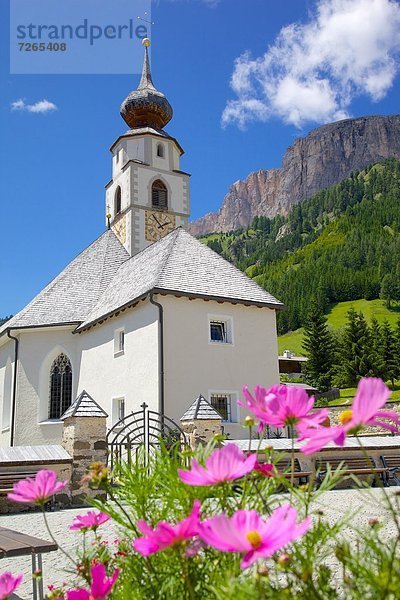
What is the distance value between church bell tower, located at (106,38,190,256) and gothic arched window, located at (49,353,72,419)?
765cm

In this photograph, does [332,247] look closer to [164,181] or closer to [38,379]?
[164,181]

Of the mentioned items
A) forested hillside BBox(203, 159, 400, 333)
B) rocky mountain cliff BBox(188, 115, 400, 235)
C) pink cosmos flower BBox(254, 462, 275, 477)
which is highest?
rocky mountain cliff BBox(188, 115, 400, 235)

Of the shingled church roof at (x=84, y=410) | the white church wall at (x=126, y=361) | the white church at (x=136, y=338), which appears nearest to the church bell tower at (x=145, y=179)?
the white church at (x=136, y=338)

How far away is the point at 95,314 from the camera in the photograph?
69.8ft

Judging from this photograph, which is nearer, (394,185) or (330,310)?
(330,310)

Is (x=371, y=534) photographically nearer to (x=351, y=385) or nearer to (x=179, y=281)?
(x=179, y=281)

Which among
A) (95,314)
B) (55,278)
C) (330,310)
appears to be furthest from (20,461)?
(330,310)

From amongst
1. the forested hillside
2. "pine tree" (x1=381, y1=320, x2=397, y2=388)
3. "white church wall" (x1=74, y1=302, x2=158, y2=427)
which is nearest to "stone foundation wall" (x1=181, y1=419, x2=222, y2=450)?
"white church wall" (x1=74, y1=302, x2=158, y2=427)

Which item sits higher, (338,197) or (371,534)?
(338,197)

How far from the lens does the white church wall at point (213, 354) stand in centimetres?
1709

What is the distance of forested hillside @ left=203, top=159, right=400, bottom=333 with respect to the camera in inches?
4151

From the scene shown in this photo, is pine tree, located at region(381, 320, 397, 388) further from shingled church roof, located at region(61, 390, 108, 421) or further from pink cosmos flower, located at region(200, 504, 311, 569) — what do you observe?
pink cosmos flower, located at region(200, 504, 311, 569)

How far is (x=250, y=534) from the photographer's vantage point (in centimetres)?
129

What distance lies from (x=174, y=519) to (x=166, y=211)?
2819cm
